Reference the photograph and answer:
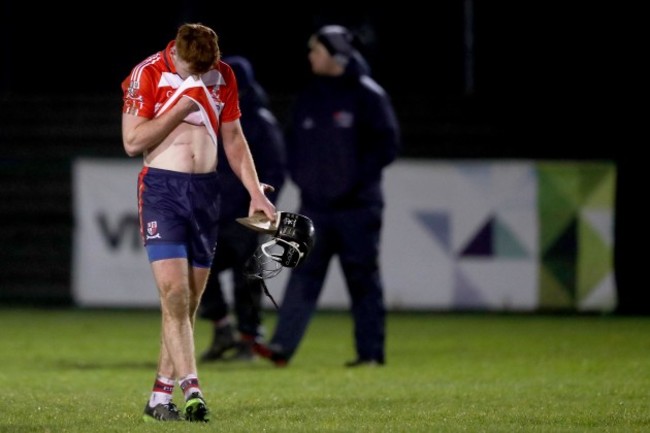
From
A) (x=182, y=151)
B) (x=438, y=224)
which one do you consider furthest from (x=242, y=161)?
(x=438, y=224)

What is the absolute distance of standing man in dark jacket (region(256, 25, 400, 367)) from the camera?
442 inches

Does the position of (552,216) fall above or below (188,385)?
below

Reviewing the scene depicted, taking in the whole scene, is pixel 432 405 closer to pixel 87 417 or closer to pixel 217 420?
pixel 217 420

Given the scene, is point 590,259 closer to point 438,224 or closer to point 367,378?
point 438,224

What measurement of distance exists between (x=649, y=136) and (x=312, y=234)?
9254mm

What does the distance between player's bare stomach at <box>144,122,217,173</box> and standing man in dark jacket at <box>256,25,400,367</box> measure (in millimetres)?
3194

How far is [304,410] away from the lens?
333 inches

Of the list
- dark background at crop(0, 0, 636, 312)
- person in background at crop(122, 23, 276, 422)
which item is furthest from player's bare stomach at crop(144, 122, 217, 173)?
dark background at crop(0, 0, 636, 312)

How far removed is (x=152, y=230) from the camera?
8000mm

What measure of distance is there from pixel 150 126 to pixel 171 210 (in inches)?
18.1

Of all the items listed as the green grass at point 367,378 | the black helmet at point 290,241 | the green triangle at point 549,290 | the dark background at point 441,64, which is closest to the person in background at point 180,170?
the black helmet at point 290,241

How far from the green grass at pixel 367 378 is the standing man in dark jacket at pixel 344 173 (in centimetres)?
32

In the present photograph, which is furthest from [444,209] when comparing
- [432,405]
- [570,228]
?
[432,405]

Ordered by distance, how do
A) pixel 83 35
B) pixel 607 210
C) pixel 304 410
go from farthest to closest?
1. pixel 83 35
2. pixel 607 210
3. pixel 304 410
